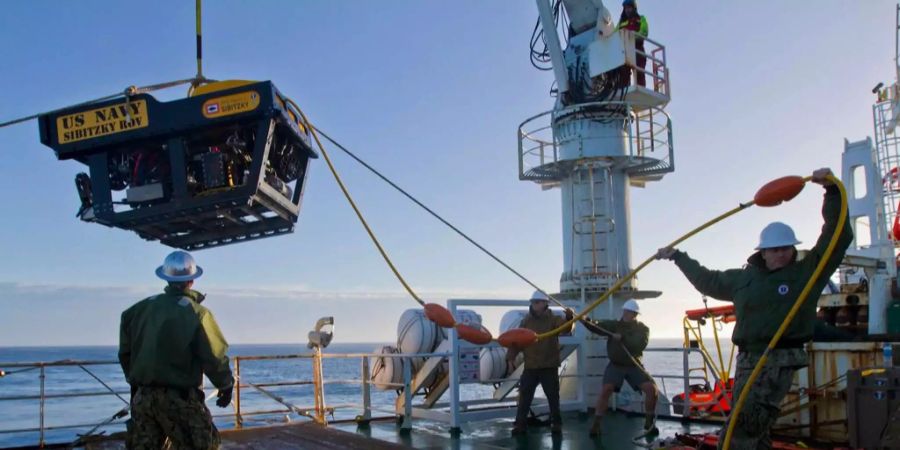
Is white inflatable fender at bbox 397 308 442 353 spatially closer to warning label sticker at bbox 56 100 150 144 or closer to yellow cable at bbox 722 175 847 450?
warning label sticker at bbox 56 100 150 144

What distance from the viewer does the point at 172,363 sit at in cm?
438

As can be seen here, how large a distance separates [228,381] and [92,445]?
3032 mm

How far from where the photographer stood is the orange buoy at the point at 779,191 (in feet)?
15.0

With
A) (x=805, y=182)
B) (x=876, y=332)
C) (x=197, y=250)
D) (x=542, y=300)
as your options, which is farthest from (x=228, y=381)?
(x=876, y=332)

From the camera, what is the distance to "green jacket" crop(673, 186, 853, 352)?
453cm

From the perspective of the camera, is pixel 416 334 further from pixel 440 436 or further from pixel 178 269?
pixel 178 269

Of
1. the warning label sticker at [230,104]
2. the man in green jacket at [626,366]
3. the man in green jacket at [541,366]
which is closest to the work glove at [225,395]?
the warning label sticker at [230,104]

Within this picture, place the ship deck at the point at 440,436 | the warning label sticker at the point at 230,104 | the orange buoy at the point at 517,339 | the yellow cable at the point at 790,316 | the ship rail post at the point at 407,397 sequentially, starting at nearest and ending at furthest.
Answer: the yellow cable at the point at 790,316
the orange buoy at the point at 517,339
the warning label sticker at the point at 230,104
the ship deck at the point at 440,436
the ship rail post at the point at 407,397

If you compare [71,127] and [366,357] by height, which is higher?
[71,127]

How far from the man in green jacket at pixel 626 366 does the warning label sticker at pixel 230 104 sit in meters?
4.21

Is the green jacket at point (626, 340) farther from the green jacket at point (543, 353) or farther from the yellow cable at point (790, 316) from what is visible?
the yellow cable at point (790, 316)

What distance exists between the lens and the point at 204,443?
445 centimetres

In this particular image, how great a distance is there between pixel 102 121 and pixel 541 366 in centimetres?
508

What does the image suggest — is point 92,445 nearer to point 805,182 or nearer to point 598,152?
point 805,182
